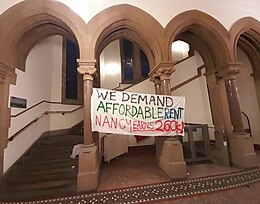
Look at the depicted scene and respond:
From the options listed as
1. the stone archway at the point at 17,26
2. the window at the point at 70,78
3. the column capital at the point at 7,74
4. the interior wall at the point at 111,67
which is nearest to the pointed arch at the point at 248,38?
the stone archway at the point at 17,26

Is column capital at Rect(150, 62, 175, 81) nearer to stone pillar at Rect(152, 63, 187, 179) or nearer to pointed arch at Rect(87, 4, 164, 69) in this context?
stone pillar at Rect(152, 63, 187, 179)

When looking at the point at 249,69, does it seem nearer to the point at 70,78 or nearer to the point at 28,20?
the point at 28,20

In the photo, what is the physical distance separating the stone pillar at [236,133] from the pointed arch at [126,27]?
68.6 inches

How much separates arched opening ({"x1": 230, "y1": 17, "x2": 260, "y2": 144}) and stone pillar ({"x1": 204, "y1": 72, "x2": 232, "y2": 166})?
769mm

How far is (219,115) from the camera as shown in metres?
3.95

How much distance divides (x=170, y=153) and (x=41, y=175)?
8.26 feet

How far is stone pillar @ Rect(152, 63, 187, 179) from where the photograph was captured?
2.87 meters

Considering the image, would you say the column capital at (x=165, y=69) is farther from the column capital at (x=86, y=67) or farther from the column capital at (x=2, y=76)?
the column capital at (x=2, y=76)

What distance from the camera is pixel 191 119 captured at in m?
5.00

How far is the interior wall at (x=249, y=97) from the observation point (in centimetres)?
463

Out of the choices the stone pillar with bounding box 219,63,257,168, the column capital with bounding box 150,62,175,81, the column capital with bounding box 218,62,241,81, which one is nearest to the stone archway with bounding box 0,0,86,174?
the column capital with bounding box 150,62,175,81

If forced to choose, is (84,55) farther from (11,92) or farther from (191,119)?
(191,119)

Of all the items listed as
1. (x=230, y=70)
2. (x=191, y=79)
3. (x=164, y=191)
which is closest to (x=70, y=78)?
(x=191, y=79)

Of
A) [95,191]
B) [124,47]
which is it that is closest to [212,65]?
[95,191]
